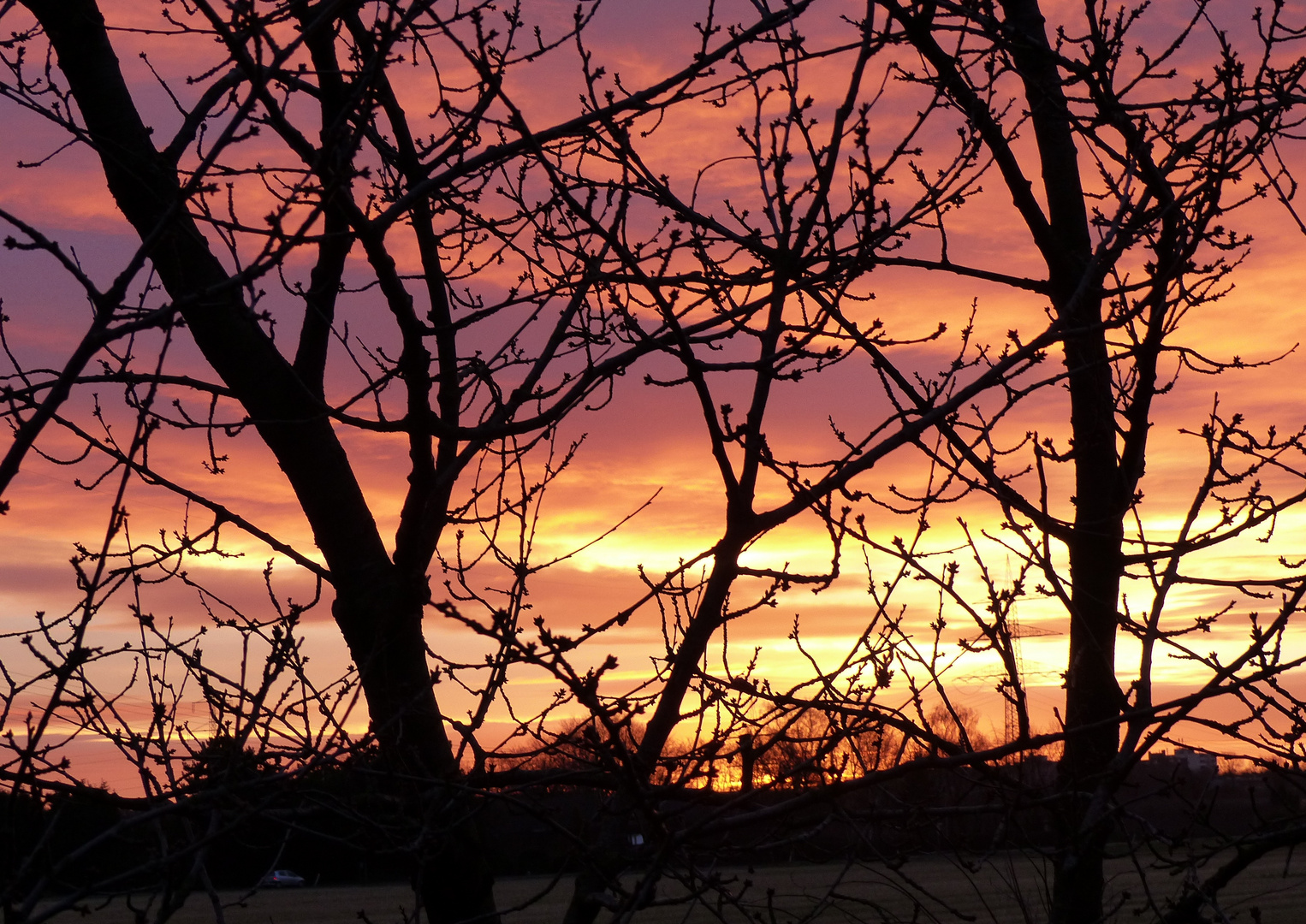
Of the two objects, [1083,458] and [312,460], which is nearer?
[312,460]

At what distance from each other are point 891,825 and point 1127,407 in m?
2.01

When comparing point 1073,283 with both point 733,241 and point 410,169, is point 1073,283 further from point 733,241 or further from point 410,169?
point 410,169

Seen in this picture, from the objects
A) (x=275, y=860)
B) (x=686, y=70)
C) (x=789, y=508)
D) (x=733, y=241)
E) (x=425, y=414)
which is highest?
(x=733, y=241)

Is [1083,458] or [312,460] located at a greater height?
[1083,458]

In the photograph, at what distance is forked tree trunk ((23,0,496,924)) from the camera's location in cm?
370

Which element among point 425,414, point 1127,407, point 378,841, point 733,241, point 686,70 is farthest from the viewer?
point 1127,407

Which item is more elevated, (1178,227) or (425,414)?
(1178,227)

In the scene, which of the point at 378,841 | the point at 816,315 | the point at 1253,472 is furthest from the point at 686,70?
the point at 1253,472

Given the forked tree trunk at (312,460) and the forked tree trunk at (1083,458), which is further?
the forked tree trunk at (1083,458)

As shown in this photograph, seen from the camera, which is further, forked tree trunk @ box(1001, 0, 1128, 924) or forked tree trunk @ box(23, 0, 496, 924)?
forked tree trunk @ box(1001, 0, 1128, 924)

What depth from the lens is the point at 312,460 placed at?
3.87 metres

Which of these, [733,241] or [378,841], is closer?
[378,841]

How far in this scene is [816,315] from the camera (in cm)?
346

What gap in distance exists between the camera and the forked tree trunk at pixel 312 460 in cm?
370
